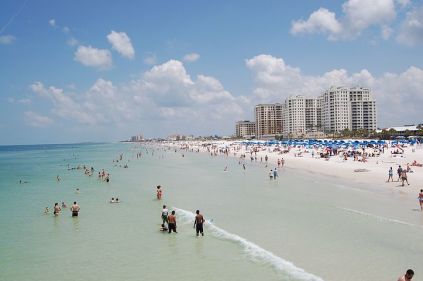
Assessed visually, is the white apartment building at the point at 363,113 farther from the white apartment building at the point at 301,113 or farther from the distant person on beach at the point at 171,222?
the distant person on beach at the point at 171,222

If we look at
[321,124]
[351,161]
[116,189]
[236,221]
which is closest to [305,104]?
[321,124]

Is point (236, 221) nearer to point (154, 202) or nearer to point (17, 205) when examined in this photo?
point (154, 202)

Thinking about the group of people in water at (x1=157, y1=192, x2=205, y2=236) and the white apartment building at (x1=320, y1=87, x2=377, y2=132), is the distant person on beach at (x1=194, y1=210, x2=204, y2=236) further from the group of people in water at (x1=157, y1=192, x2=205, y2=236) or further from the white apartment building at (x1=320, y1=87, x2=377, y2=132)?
the white apartment building at (x1=320, y1=87, x2=377, y2=132)

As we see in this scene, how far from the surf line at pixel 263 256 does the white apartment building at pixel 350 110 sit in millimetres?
152473

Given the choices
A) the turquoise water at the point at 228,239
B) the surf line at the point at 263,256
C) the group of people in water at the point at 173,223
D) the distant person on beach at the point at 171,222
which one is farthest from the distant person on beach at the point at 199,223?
the distant person on beach at the point at 171,222

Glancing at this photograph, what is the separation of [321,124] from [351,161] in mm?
135983

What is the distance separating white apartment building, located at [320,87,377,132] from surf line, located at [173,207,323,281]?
15247cm

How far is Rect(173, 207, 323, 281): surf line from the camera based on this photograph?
Result: 11.3 meters

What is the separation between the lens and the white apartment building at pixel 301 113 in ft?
610


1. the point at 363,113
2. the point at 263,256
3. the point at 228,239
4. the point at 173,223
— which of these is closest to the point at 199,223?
the point at 228,239

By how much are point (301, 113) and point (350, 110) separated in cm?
3073

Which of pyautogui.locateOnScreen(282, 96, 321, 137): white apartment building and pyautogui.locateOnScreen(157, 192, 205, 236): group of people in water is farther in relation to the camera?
pyautogui.locateOnScreen(282, 96, 321, 137): white apartment building

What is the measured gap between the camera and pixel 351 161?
48.7m

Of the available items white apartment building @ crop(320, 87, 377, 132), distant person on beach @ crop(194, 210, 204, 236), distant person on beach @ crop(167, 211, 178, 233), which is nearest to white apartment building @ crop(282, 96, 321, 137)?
white apartment building @ crop(320, 87, 377, 132)
